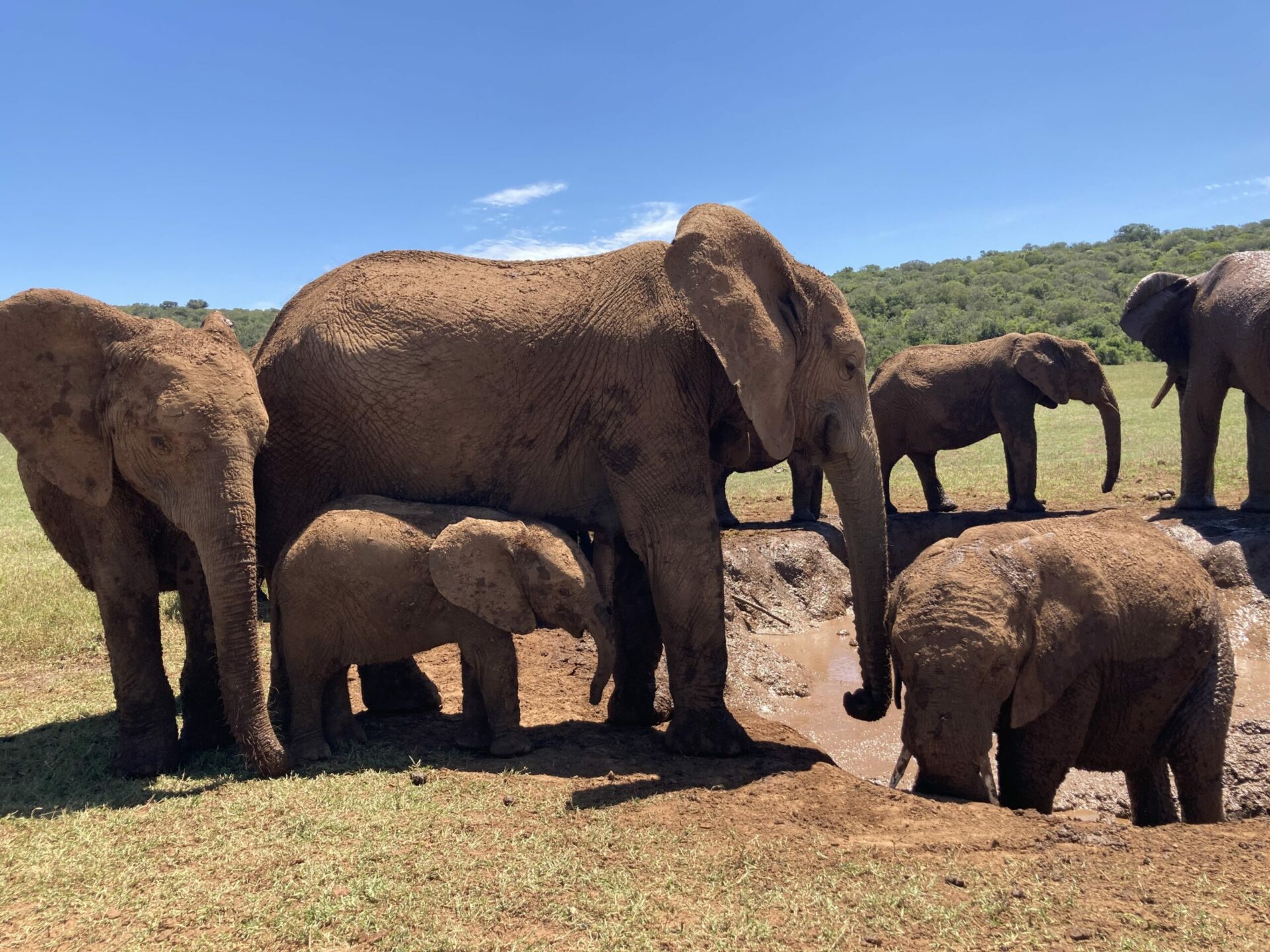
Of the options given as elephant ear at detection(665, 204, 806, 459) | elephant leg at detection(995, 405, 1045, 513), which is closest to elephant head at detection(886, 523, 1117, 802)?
elephant ear at detection(665, 204, 806, 459)

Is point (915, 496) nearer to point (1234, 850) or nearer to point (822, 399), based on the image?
point (822, 399)

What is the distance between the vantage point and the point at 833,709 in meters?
9.18

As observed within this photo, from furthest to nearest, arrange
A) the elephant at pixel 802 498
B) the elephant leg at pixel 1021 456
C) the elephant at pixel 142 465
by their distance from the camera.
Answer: the elephant leg at pixel 1021 456
the elephant at pixel 802 498
the elephant at pixel 142 465

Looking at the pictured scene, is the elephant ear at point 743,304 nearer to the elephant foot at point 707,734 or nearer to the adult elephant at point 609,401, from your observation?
the adult elephant at point 609,401

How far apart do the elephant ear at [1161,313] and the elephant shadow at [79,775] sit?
11.7m

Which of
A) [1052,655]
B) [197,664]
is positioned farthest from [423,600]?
[1052,655]

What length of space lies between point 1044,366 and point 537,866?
10968 millimetres

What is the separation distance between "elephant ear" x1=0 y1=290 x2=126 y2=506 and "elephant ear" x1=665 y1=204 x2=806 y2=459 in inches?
140

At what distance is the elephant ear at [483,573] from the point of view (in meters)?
6.00

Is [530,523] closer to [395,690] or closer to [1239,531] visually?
[395,690]

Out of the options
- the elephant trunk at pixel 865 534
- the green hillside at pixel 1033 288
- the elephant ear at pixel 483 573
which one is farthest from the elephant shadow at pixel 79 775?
A: the green hillside at pixel 1033 288

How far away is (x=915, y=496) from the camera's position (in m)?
16.3

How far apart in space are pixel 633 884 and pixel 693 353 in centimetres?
353

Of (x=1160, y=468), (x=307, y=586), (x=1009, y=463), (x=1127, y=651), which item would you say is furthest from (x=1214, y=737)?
(x=1160, y=468)
